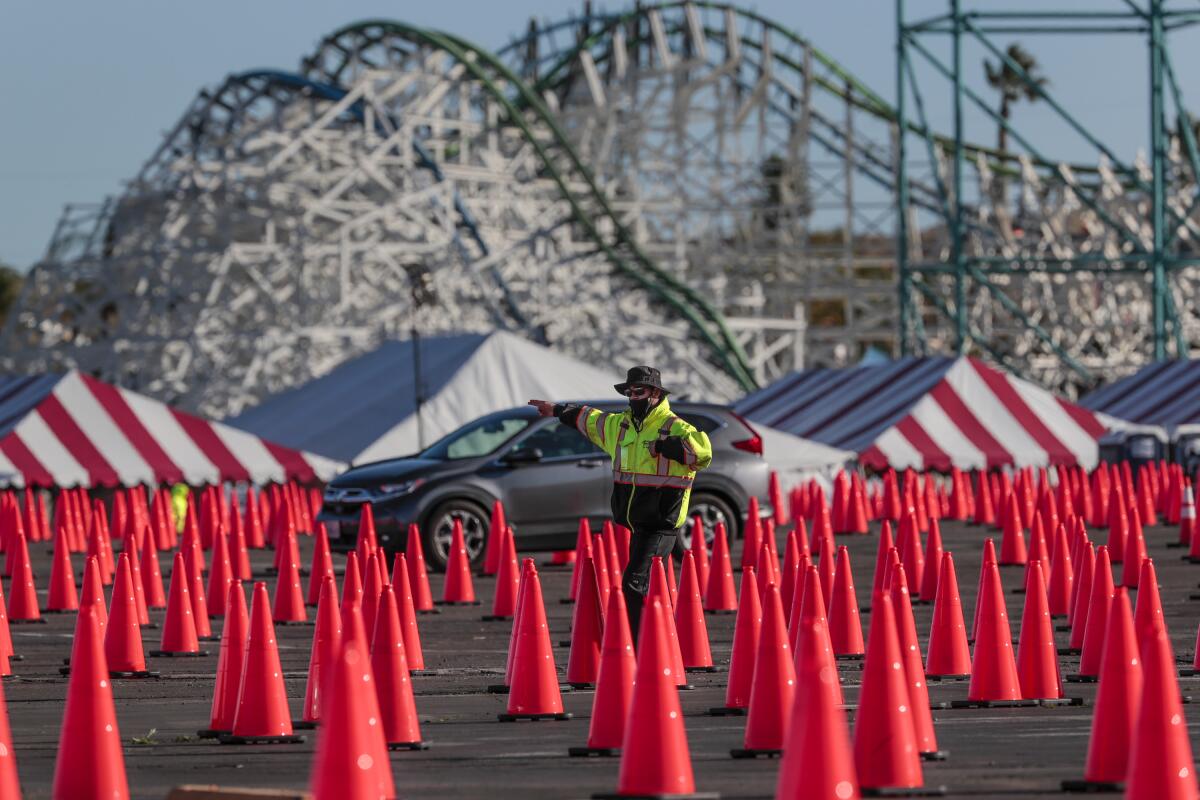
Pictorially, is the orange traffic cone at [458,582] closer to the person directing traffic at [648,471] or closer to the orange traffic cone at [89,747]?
the person directing traffic at [648,471]

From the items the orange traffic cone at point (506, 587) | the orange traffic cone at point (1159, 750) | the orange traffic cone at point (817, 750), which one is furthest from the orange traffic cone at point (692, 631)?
the orange traffic cone at point (817, 750)

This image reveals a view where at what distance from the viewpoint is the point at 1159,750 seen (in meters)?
7.03

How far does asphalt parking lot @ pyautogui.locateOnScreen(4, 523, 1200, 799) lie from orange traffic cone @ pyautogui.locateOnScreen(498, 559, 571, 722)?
120 mm

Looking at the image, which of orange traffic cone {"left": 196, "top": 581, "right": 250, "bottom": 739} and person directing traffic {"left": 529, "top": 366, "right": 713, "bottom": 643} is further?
person directing traffic {"left": 529, "top": 366, "right": 713, "bottom": 643}

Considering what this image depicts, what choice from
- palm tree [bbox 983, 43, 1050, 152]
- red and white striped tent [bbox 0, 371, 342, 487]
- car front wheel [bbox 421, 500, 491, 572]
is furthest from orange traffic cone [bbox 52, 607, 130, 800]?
palm tree [bbox 983, 43, 1050, 152]

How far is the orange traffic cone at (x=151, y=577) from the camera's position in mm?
17281

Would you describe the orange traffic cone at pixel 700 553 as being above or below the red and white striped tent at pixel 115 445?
below

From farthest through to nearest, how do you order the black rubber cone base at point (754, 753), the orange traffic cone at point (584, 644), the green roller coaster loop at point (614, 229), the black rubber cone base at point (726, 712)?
the green roller coaster loop at point (614, 229), the orange traffic cone at point (584, 644), the black rubber cone base at point (726, 712), the black rubber cone base at point (754, 753)

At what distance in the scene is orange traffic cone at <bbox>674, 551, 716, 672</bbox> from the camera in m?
12.4

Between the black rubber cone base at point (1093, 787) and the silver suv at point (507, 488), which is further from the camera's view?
the silver suv at point (507, 488)

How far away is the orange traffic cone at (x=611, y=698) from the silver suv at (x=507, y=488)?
1100 centimetres

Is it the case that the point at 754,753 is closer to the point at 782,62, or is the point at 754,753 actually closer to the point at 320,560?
the point at 320,560

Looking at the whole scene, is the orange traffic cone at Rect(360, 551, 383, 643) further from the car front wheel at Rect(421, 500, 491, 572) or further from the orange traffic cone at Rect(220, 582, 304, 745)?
the car front wheel at Rect(421, 500, 491, 572)

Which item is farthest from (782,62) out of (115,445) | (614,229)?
(115,445)
